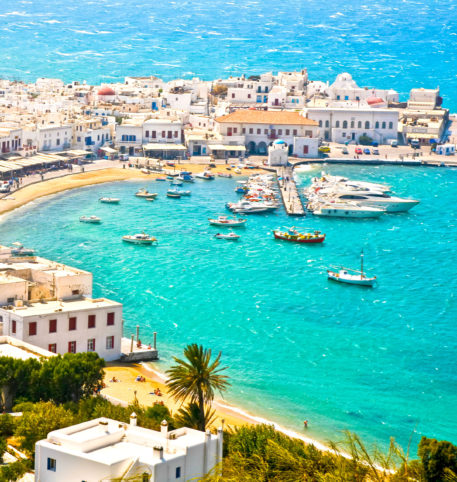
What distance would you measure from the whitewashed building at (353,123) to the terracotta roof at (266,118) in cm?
449

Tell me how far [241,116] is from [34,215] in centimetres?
4720

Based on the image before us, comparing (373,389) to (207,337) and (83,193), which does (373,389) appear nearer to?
(207,337)

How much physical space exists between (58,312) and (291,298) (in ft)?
85.6

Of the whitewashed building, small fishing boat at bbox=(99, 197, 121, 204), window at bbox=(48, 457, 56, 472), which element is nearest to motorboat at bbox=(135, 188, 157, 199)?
small fishing boat at bbox=(99, 197, 121, 204)

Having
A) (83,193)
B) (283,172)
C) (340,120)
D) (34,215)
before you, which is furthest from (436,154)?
(34,215)

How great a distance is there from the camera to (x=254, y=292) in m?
94.1

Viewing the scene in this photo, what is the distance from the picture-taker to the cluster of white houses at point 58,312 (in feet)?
232

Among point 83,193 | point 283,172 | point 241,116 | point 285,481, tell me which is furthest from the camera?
point 241,116

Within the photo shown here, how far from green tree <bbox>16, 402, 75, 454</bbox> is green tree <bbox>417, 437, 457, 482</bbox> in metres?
15.6

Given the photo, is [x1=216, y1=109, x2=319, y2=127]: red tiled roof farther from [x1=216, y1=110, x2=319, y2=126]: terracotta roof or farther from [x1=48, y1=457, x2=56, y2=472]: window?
[x1=48, y1=457, x2=56, y2=472]: window

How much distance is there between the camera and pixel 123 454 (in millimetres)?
45500

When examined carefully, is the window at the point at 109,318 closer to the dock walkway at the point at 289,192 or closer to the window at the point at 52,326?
the window at the point at 52,326

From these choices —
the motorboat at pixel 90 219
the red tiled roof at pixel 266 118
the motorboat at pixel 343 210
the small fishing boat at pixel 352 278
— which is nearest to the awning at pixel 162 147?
the red tiled roof at pixel 266 118

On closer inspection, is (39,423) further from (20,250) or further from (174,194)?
(174,194)
